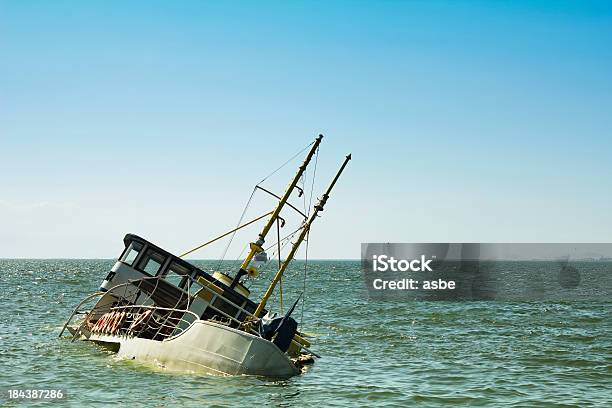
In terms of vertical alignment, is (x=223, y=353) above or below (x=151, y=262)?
below

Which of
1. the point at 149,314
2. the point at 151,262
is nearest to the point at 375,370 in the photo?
the point at 149,314

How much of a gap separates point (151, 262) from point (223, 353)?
9.15 metres

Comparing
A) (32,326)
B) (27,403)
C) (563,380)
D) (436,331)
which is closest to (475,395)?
(563,380)

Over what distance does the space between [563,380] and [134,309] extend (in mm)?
17613

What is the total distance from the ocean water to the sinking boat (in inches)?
23.4

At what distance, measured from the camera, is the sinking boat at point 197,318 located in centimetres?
2177

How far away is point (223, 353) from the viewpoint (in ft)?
71.1

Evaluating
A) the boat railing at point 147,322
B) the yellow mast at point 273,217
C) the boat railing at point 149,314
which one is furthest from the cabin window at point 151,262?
the yellow mast at point 273,217

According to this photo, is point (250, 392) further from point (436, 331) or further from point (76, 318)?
point (76, 318)

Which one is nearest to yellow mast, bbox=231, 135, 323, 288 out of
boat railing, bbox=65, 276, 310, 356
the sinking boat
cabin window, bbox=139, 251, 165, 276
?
the sinking boat

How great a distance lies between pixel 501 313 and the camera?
175 ft

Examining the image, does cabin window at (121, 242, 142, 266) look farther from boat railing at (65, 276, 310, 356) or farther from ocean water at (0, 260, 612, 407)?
ocean water at (0, 260, 612, 407)

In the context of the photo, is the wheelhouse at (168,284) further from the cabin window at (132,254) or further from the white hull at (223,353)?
the white hull at (223,353)

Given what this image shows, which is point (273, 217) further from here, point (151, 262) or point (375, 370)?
point (375, 370)
